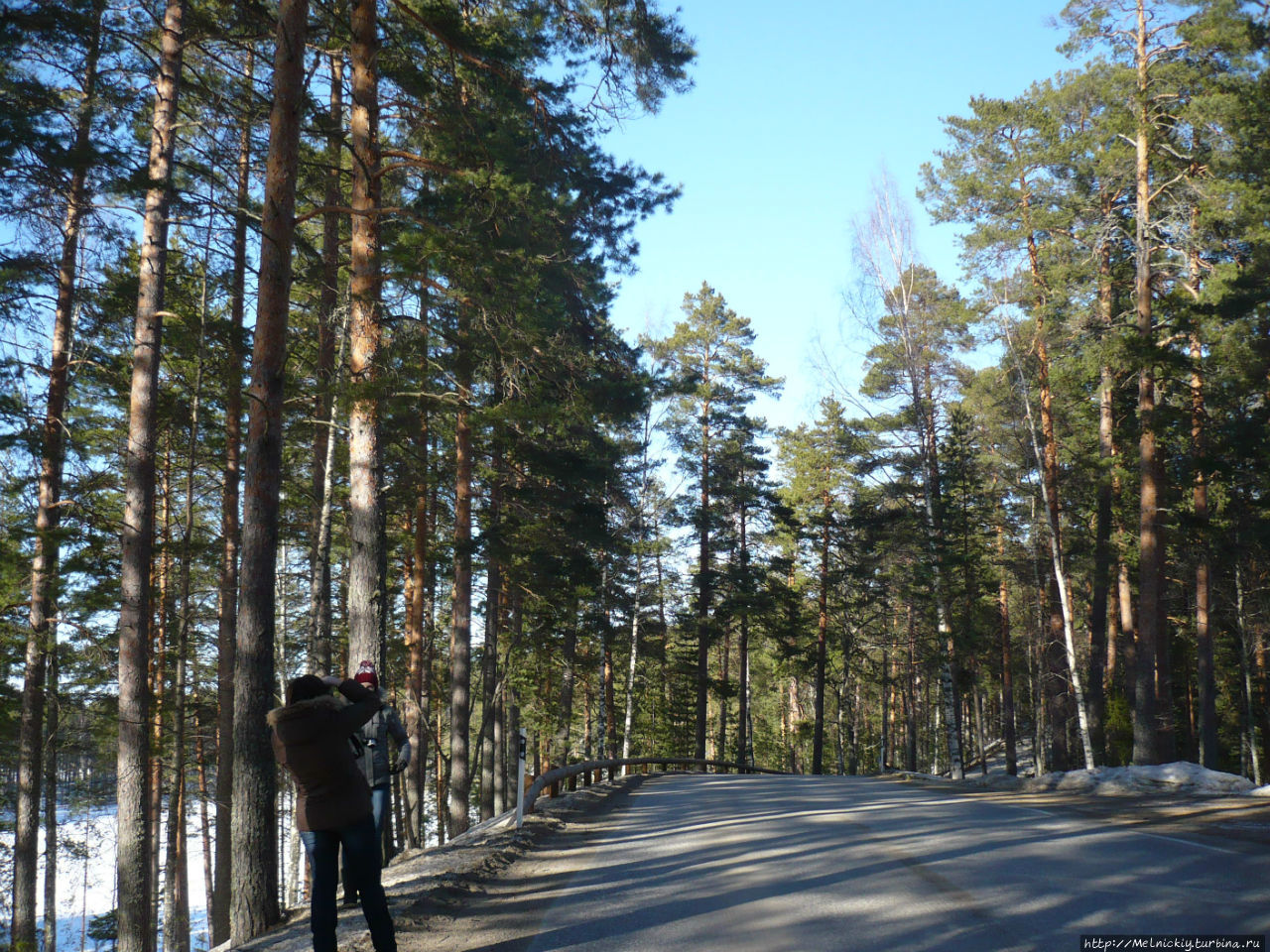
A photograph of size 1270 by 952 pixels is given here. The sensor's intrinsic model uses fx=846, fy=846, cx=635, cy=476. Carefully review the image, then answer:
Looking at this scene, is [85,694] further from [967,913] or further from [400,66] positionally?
[967,913]

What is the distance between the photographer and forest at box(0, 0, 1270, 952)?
36.0ft

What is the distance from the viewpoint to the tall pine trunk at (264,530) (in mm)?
7625

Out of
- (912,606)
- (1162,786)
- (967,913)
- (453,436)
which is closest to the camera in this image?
(967,913)

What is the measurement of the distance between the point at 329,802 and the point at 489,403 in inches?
454

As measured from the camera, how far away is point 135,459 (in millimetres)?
12594

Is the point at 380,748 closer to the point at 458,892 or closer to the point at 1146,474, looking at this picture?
the point at 458,892

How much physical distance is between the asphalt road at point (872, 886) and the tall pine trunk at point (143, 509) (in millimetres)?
6370

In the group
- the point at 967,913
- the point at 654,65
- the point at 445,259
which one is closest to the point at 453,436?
the point at 445,259

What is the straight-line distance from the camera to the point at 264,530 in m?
8.55

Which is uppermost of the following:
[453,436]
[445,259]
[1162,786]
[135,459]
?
[445,259]

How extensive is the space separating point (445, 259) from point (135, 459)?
18.0ft

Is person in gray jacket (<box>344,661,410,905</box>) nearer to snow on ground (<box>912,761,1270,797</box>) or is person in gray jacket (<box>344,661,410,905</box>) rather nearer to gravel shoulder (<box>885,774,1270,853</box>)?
gravel shoulder (<box>885,774,1270,853</box>)

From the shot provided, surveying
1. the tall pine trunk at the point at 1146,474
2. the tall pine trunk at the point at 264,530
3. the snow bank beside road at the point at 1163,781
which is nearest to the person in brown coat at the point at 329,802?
the tall pine trunk at the point at 264,530

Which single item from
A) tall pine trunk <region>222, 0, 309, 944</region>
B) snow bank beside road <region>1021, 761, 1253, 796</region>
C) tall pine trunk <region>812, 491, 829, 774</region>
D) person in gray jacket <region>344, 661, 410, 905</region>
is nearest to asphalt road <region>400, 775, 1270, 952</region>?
person in gray jacket <region>344, 661, 410, 905</region>
